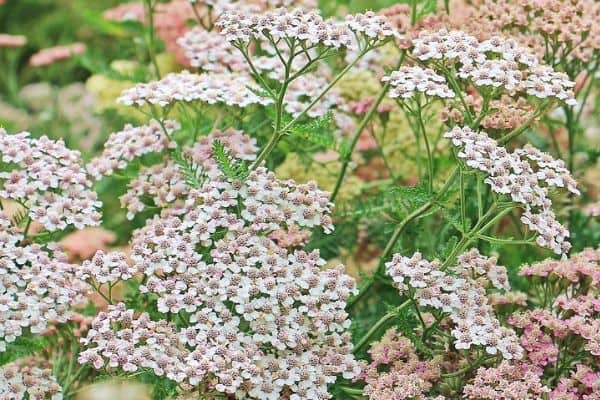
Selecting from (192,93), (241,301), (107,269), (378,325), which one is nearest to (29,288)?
(107,269)

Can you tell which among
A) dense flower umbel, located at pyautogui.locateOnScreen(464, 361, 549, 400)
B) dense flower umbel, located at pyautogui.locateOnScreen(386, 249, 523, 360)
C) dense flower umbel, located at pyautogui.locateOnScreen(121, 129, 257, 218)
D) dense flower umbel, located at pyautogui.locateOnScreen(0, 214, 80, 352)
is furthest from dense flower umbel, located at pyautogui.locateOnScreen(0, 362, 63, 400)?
dense flower umbel, located at pyautogui.locateOnScreen(464, 361, 549, 400)

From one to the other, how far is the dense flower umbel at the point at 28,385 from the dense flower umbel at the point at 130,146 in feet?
1.58

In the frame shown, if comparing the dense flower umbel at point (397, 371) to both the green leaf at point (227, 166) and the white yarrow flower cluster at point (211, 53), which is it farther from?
the white yarrow flower cluster at point (211, 53)

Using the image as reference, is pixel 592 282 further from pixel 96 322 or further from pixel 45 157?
pixel 45 157

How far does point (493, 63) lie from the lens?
2.13m

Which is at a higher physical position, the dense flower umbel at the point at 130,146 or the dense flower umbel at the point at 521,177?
the dense flower umbel at the point at 521,177

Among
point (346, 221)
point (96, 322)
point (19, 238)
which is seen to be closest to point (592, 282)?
point (346, 221)

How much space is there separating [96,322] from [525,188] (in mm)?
844

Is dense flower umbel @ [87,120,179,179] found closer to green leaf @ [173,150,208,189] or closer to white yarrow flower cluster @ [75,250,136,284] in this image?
green leaf @ [173,150,208,189]

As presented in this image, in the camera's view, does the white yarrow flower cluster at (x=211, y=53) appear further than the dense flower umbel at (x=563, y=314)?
Yes

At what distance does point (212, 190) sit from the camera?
2.15 m

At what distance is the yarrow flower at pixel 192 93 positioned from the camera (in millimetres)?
2344

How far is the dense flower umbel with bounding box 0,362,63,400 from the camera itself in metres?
2.10

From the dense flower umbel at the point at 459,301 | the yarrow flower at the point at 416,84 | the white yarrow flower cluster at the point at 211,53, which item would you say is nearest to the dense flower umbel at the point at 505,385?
the dense flower umbel at the point at 459,301
